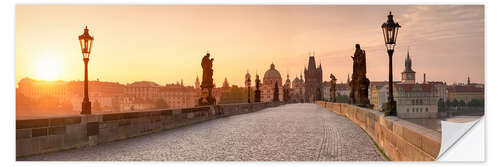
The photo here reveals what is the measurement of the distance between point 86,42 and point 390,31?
8.47m

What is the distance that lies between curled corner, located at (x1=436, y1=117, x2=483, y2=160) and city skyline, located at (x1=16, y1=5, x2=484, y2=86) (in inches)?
74.6

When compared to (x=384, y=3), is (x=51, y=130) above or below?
below

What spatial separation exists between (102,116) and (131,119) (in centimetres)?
161

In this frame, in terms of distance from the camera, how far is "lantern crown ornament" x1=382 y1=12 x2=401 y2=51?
1061cm

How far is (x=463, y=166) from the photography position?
7.44 m

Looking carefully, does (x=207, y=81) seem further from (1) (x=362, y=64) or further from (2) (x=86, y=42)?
(2) (x=86, y=42)

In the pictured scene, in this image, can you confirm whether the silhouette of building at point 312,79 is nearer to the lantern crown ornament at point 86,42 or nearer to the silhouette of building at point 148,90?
the silhouette of building at point 148,90

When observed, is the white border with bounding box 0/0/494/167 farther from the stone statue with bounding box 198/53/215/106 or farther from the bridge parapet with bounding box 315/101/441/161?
the stone statue with bounding box 198/53/215/106

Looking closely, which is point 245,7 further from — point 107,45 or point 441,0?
point 441,0

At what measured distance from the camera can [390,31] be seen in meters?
10.7

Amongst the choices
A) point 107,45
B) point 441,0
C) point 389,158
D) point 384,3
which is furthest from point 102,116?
point 441,0

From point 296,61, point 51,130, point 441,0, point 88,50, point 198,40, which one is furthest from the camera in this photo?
point 296,61

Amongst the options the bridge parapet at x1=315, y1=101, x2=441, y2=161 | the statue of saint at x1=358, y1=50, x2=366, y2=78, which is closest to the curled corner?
the bridge parapet at x1=315, y1=101, x2=441, y2=161

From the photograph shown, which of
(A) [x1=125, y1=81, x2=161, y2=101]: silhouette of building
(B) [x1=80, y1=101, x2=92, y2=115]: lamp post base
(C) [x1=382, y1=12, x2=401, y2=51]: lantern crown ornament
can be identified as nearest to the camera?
(B) [x1=80, y1=101, x2=92, y2=115]: lamp post base
